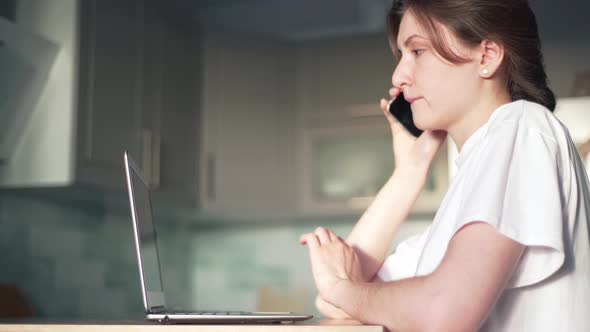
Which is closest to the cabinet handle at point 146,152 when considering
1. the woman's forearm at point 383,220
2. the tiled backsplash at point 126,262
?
the tiled backsplash at point 126,262

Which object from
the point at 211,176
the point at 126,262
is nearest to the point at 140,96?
the point at 211,176

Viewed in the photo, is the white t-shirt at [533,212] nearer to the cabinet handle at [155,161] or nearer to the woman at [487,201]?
the woman at [487,201]

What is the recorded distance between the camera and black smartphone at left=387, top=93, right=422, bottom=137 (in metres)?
1.58

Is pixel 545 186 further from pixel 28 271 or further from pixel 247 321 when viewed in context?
pixel 28 271

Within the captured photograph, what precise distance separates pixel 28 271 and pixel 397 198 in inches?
60.3

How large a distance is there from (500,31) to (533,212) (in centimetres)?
38

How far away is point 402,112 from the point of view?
1.58m

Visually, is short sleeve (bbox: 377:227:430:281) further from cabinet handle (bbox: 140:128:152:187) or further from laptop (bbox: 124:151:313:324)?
cabinet handle (bbox: 140:128:152:187)

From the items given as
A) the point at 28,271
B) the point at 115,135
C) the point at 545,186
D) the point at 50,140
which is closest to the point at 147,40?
the point at 115,135

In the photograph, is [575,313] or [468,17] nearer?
[575,313]

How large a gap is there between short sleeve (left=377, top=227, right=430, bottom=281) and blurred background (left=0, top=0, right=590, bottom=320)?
1119 mm

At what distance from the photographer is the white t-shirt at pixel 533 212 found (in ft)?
3.01

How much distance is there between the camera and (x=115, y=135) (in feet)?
Answer: 7.93

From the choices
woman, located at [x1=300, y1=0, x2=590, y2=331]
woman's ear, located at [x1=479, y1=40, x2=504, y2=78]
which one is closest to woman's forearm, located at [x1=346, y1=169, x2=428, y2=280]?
woman, located at [x1=300, y1=0, x2=590, y2=331]
